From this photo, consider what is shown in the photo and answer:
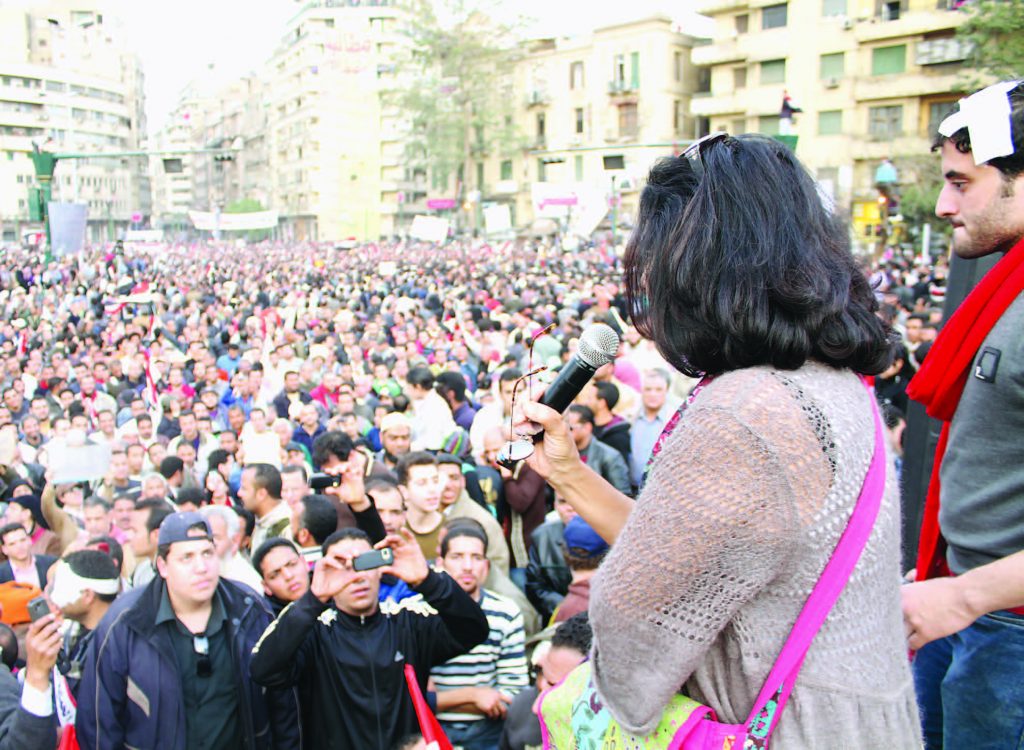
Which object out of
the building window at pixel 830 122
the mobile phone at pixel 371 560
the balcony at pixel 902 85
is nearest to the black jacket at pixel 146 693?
the mobile phone at pixel 371 560

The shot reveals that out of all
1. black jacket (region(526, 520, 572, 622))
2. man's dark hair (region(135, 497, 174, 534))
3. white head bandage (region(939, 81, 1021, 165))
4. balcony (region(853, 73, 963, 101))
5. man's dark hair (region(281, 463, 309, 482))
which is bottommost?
black jacket (region(526, 520, 572, 622))

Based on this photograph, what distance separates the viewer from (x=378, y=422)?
8594mm

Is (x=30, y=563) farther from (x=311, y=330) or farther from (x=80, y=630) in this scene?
(x=311, y=330)

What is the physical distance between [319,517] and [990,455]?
347 cm

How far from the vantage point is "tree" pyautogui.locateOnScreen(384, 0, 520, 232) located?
48.6 meters

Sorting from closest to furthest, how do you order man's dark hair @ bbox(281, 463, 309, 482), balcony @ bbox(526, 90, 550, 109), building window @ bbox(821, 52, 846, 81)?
man's dark hair @ bbox(281, 463, 309, 482)
building window @ bbox(821, 52, 846, 81)
balcony @ bbox(526, 90, 550, 109)

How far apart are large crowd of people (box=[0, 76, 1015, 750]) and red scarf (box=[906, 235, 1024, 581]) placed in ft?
0.82

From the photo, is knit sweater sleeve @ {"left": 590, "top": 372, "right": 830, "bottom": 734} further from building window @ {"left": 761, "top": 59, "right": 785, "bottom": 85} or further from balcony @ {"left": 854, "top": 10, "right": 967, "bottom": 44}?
building window @ {"left": 761, "top": 59, "right": 785, "bottom": 85}

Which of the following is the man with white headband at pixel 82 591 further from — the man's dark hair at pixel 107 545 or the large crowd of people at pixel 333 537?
the man's dark hair at pixel 107 545

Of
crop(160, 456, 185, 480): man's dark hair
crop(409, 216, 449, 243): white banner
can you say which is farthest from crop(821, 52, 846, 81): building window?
crop(160, 456, 185, 480): man's dark hair

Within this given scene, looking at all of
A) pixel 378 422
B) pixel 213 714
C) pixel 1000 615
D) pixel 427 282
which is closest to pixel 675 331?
pixel 1000 615

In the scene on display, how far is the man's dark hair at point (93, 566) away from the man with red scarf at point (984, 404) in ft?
12.1

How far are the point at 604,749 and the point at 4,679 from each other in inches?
114

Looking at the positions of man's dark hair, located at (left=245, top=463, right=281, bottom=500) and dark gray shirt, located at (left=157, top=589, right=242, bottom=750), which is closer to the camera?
dark gray shirt, located at (left=157, top=589, right=242, bottom=750)
